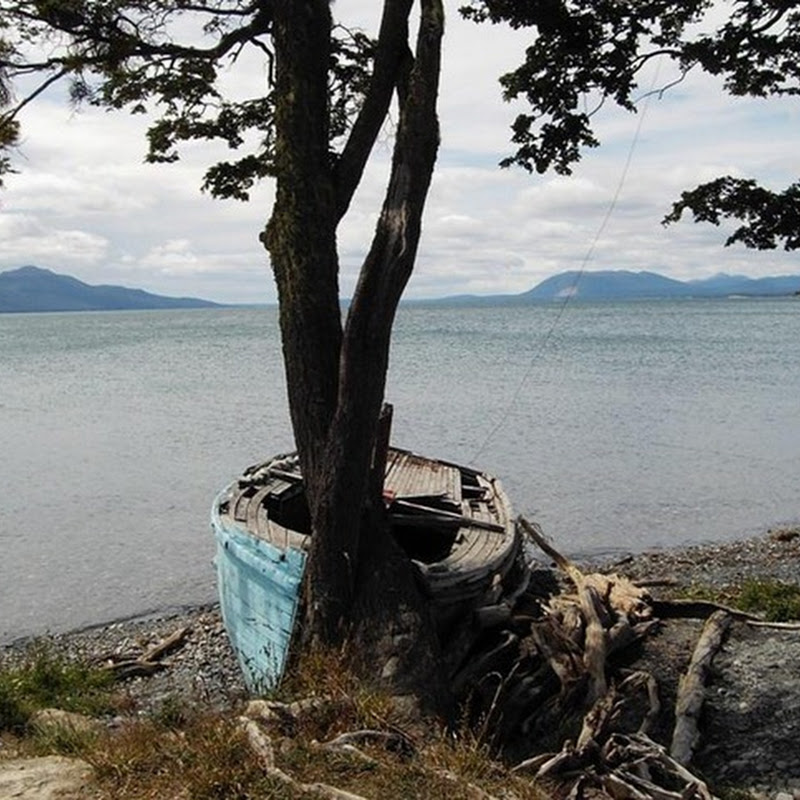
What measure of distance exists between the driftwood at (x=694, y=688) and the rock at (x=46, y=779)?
423 centimetres

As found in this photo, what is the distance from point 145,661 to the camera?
448 inches

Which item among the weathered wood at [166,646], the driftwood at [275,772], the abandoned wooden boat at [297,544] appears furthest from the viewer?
the weathered wood at [166,646]

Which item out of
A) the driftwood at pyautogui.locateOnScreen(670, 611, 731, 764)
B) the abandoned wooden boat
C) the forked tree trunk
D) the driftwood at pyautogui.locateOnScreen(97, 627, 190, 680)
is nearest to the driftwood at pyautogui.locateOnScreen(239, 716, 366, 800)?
the abandoned wooden boat

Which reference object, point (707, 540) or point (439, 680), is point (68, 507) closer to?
point (707, 540)

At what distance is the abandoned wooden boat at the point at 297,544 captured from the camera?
344 inches

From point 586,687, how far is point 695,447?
21892mm

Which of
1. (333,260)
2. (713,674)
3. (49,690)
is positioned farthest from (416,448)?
Result: (333,260)

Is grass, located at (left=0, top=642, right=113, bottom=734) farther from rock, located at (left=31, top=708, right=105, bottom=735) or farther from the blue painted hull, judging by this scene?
the blue painted hull

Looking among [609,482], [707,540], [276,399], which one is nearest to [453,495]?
[707,540]

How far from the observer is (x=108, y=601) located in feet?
50.7

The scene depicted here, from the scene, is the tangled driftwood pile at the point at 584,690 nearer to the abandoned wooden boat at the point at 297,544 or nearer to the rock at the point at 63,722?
the abandoned wooden boat at the point at 297,544

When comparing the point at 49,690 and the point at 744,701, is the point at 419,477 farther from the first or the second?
the point at 744,701

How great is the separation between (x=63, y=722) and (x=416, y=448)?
2086cm

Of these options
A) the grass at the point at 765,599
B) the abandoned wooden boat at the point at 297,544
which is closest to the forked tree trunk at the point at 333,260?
the abandoned wooden boat at the point at 297,544
